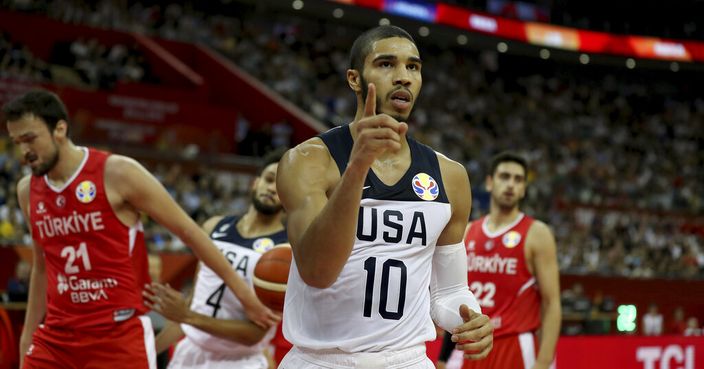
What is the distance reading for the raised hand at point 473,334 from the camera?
297cm

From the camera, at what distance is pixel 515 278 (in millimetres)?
5852

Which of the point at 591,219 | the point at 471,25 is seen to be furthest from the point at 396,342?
the point at 471,25

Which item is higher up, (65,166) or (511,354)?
(65,166)

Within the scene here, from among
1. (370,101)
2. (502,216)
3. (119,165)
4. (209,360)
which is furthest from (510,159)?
(370,101)

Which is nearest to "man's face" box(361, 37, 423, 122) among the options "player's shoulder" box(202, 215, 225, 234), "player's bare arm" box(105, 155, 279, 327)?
"player's bare arm" box(105, 155, 279, 327)

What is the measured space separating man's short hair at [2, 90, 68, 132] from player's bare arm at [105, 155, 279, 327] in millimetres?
345

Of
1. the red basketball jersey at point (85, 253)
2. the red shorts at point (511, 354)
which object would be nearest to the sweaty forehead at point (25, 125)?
the red basketball jersey at point (85, 253)

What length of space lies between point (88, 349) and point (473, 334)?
2049 millimetres

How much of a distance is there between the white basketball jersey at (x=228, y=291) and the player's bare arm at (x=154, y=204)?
26.9 inches

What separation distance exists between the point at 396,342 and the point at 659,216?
2216cm

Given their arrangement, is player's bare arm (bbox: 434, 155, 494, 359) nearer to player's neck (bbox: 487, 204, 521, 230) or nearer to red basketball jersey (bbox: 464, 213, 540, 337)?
red basketball jersey (bbox: 464, 213, 540, 337)

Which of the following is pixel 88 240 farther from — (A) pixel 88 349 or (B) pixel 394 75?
(B) pixel 394 75

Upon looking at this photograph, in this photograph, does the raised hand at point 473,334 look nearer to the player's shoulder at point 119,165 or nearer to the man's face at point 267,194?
the player's shoulder at point 119,165

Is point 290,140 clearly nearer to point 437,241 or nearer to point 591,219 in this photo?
point 591,219
